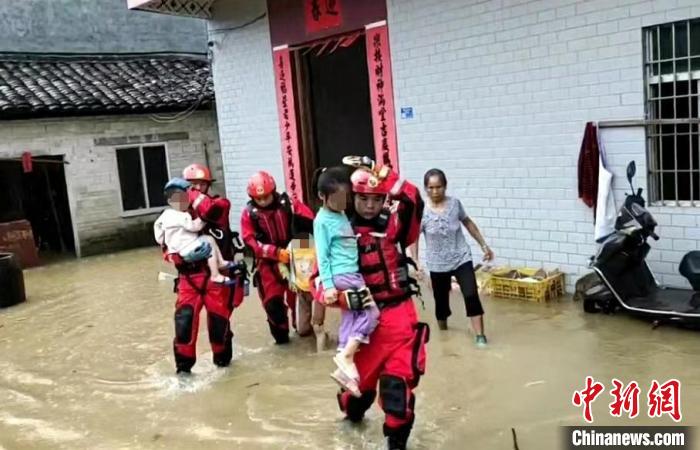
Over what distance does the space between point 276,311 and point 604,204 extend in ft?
10.6

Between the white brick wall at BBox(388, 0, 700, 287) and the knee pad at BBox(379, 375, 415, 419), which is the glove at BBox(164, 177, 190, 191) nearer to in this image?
the knee pad at BBox(379, 375, 415, 419)

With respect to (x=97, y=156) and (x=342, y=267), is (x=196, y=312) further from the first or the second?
(x=97, y=156)

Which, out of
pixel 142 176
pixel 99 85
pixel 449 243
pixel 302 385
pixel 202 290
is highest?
pixel 99 85

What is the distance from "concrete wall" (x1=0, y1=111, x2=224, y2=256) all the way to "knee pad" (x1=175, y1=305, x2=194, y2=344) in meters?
8.58

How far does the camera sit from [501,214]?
7953 millimetres

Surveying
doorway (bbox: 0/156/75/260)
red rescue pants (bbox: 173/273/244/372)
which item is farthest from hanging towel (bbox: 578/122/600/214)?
doorway (bbox: 0/156/75/260)

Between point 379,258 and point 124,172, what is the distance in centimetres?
1112

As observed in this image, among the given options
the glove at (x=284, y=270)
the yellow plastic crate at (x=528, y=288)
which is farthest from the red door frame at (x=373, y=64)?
the glove at (x=284, y=270)

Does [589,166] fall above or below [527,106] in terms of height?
below

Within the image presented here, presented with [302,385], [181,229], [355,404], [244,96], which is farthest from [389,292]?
[244,96]

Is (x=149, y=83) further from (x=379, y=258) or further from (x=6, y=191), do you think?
(x=379, y=258)

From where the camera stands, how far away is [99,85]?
→ 47.2 ft

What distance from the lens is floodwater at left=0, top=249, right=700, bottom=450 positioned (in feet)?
14.8

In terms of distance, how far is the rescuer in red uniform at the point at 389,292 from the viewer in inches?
156
